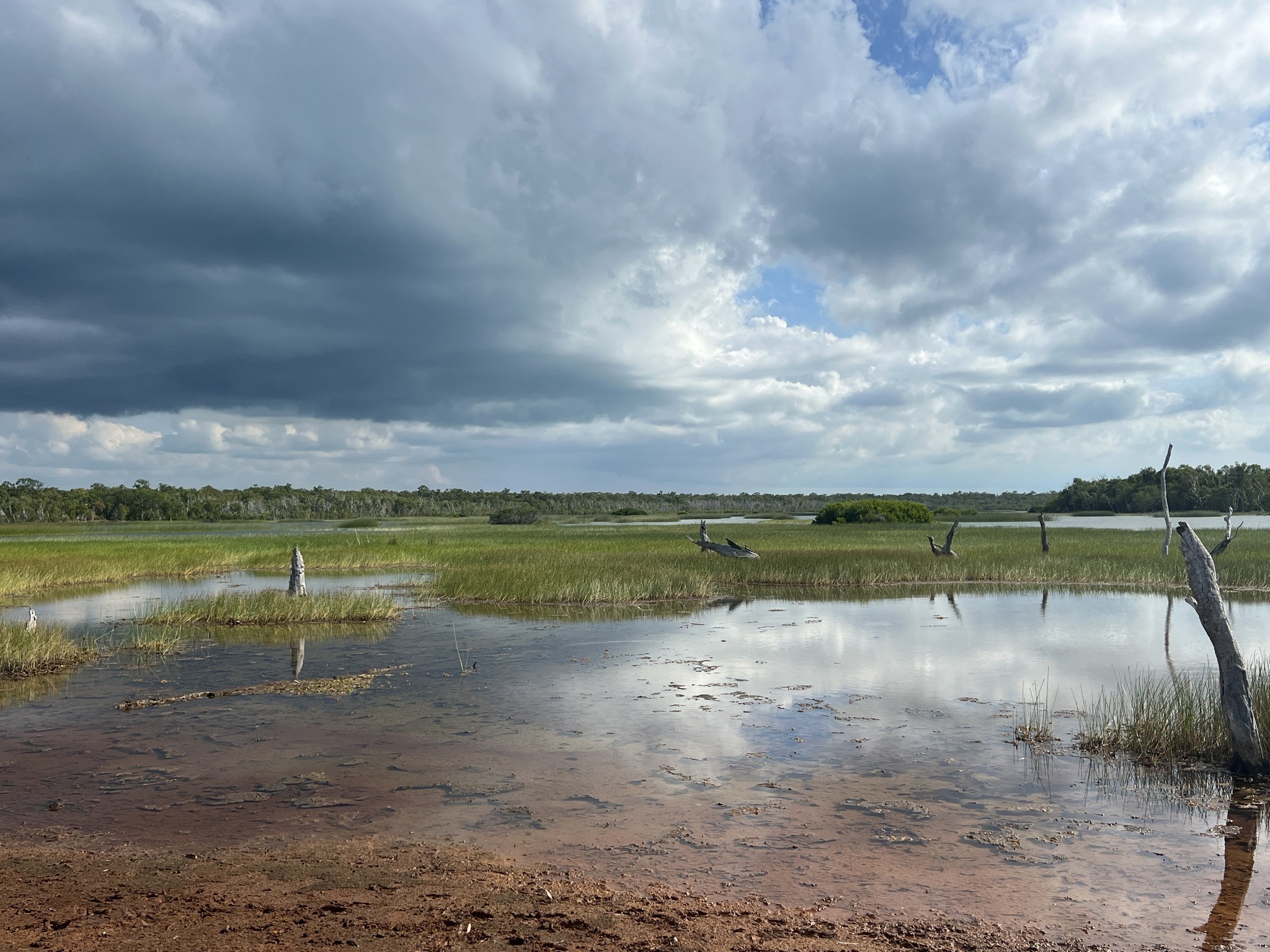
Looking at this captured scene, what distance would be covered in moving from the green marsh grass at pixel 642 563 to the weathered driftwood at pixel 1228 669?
15.2 metres

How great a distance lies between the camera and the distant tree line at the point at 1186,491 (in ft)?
294

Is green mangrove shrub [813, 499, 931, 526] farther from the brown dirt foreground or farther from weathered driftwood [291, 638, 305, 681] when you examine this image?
the brown dirt foreground

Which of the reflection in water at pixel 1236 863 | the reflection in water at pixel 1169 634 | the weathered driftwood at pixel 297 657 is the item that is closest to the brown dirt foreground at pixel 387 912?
the reflection in water at pixel 1236 863

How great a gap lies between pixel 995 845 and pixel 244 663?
494 inches

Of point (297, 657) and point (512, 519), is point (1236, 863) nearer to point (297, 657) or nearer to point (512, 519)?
point (297, 657)

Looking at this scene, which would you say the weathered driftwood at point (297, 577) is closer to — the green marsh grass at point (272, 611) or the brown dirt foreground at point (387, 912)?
the green marsh grass at point (272, 611)

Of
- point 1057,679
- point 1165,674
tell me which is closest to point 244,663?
point 1057,679

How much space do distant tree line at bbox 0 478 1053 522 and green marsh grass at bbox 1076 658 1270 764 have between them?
83931 millimetres

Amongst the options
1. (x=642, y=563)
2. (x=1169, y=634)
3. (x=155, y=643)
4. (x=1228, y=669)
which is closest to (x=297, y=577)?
(x=155, y=643)

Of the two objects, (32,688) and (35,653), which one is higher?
(35,653)

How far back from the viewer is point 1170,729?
8.49 meters

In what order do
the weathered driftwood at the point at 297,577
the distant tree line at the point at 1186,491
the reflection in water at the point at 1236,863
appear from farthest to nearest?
the distant tree line at the point at 1186,491
the weathered driftwood at the point at 297,577
the reflection in water at the point at 1236,863

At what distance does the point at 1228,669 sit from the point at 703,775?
5531mm

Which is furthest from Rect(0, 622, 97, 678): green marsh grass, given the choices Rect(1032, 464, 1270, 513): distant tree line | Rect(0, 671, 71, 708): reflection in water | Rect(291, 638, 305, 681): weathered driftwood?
Rect(1032, 464, 1270, 513): distant tree line
